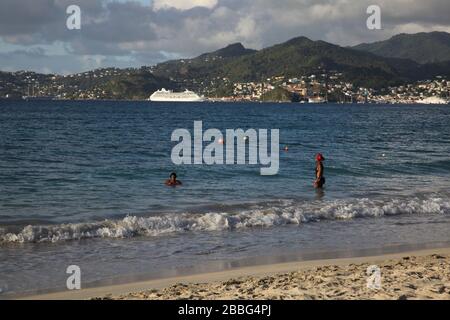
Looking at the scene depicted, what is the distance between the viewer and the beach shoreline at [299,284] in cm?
912

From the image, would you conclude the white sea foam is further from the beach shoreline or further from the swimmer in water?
the swimmer in water

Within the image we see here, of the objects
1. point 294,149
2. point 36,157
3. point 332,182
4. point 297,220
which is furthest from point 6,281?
point 294,149

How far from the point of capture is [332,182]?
2767 cm

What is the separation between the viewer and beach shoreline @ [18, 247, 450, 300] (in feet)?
29.9

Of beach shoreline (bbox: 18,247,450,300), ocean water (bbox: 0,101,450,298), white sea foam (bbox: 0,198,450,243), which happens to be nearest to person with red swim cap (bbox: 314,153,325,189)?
ocean water (bbox: 0,101,450,298)

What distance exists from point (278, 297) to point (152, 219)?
28.0 feet

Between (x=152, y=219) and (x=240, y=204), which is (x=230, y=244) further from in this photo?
(x=240, y=204)

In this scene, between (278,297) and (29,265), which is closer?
(278,297)

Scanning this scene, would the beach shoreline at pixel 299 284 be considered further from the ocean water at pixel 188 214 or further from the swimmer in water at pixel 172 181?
the swimmer in water at pixel 172 181

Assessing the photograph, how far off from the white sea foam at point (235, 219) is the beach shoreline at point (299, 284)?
4661 millimetres

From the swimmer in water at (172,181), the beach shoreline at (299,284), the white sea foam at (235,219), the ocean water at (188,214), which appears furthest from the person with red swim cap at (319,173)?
the beach shoreline at (299,284)

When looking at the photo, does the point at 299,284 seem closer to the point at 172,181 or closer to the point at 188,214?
the point at 188,214

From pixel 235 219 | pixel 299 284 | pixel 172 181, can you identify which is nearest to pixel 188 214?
pixel 235 219

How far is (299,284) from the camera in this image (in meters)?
10.0
